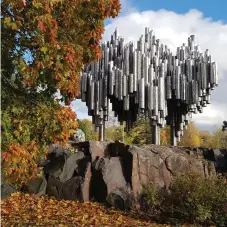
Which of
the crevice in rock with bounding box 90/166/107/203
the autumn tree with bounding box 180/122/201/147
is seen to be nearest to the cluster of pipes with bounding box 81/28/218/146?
the crevice in rock with bounding box 90/166/107/203

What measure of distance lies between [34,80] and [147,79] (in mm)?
19142

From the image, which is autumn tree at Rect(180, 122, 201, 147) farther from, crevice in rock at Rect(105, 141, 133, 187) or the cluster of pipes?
crevice in rock at Rect(105, 141, 133, 187)

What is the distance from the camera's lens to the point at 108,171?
1526 cm

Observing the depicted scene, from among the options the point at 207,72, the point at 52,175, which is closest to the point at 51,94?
the point at 52,175

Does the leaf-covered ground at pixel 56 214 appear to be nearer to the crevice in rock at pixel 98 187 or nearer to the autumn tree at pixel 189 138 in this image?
the crevice in rock at pixel 98 187

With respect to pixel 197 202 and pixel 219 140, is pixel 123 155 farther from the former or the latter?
pixel 219 140

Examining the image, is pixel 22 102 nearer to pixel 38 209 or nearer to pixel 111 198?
pixel 38 209

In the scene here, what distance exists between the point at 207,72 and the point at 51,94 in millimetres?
20018

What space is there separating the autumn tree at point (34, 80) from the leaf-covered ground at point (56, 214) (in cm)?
352

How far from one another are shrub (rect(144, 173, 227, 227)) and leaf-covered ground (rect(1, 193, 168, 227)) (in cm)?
106

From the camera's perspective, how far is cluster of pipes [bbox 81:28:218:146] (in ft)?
84.0

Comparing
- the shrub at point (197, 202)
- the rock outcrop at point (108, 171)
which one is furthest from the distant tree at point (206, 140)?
the shrub at point (197, 202)

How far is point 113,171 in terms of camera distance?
15281mm

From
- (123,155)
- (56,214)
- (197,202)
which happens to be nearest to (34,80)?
(56,214)
